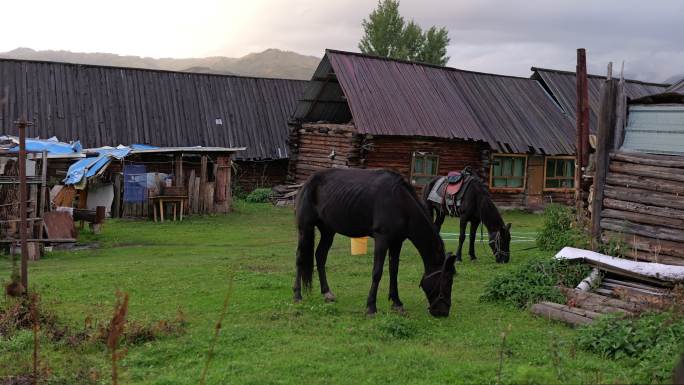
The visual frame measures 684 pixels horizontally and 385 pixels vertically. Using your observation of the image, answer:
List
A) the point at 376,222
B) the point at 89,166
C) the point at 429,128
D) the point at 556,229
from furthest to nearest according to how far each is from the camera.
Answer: the point at 429,128
the point at 89,166
the point at 556,229
the point at 376,222

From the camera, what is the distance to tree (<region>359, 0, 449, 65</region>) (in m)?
59.1

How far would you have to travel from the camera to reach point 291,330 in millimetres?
7887

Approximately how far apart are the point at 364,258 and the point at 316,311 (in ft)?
16.8

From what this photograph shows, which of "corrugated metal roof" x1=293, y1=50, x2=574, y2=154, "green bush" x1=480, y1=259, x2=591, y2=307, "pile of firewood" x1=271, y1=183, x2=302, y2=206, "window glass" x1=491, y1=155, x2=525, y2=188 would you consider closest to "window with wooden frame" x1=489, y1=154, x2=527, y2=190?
"window glass" x1=491, y1=155, x2=525, y2=188

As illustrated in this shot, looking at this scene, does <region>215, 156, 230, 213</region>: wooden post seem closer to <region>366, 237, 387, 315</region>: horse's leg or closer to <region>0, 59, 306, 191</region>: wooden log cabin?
<region>0, 59, 306, 191</region>: wooden log cabin

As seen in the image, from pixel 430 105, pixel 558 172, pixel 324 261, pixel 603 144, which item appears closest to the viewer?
pixel 324 261

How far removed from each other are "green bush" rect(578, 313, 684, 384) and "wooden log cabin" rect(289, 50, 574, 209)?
17537 mm

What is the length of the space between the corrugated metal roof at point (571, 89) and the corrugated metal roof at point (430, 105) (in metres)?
0.92

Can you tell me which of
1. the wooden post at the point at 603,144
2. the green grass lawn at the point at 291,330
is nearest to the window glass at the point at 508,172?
the green grass lawn at the point at 291,330

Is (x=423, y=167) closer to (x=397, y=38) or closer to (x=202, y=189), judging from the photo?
(x=202, y=189)

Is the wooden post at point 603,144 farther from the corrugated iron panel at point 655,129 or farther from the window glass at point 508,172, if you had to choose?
the window glass at point 508,172

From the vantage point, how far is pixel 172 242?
17.1 m

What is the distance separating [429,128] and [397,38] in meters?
34.9

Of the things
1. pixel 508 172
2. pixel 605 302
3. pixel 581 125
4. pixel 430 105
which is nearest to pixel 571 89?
pixel 508 172
